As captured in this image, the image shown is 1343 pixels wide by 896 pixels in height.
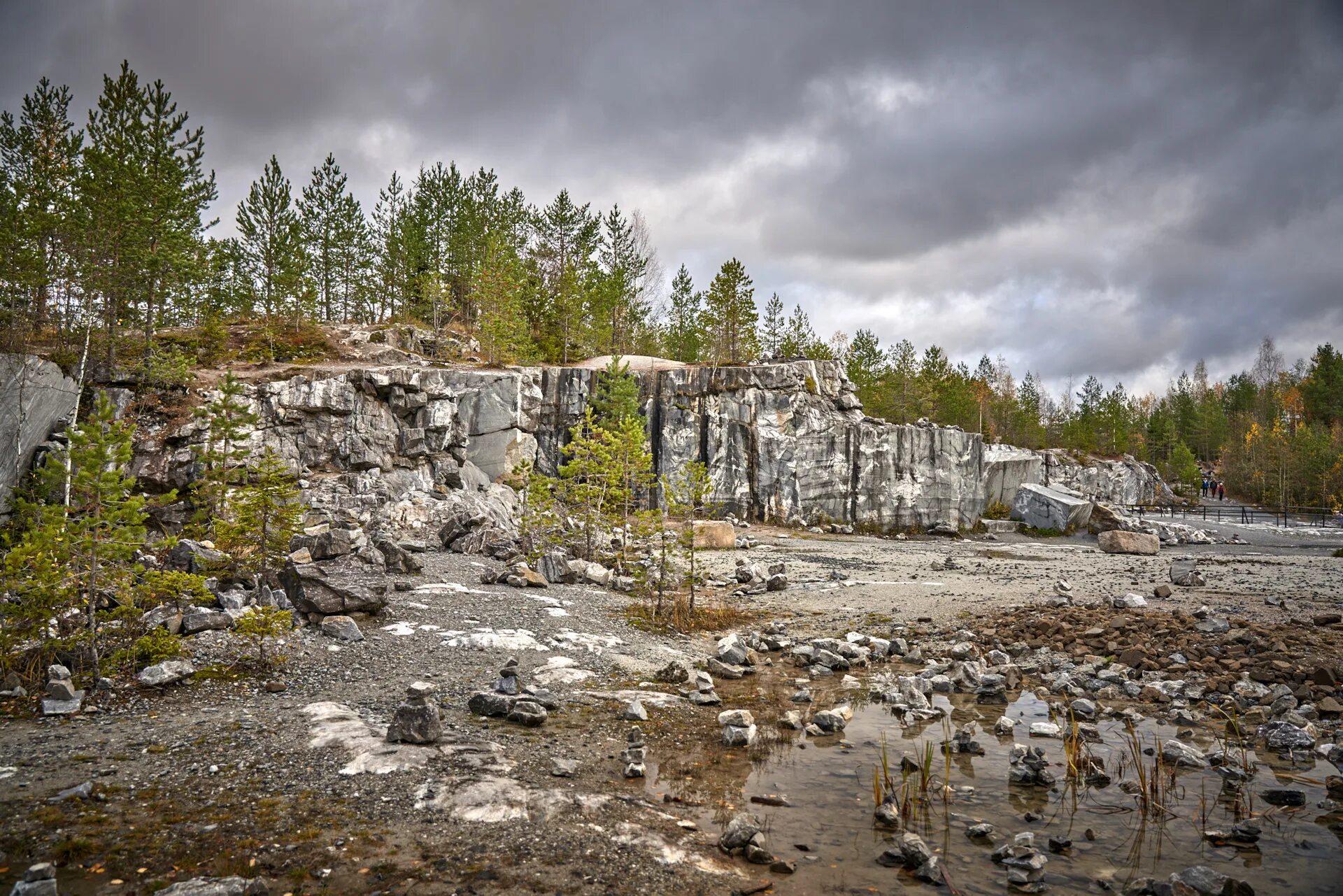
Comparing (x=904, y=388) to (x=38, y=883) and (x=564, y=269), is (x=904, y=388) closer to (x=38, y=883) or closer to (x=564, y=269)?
(x=564, y=269)

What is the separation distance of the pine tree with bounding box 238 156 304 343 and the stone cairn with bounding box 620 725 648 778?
1970 inches

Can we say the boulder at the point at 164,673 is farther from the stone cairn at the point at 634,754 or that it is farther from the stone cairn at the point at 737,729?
the stone cairn at the point at 737,729

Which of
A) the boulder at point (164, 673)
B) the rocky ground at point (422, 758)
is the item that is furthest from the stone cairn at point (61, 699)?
the boulder at point (164, 673)

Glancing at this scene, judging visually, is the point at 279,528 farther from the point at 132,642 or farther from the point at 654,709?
the point at 654,709

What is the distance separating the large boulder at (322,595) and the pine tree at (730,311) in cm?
5077

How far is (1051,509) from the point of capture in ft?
181

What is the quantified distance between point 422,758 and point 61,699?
16.1 feet

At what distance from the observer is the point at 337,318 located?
60625 mm

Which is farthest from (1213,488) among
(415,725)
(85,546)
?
(85,546)

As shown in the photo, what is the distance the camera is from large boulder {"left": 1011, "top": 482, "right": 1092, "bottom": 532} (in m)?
53.5

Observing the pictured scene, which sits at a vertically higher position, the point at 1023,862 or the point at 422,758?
the point at 422,758

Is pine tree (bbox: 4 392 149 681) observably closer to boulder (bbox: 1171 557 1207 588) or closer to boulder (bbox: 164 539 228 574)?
boulder (bbox: 164 539 228 574)

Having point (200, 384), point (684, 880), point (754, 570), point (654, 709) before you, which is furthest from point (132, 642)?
point (200, 384)

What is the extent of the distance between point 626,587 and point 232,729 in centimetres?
1252
